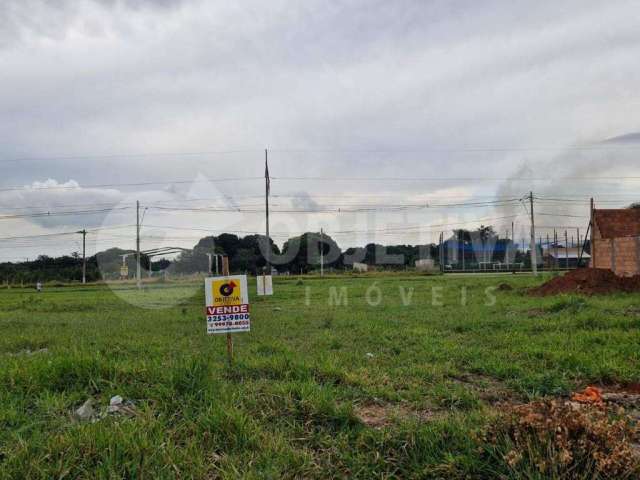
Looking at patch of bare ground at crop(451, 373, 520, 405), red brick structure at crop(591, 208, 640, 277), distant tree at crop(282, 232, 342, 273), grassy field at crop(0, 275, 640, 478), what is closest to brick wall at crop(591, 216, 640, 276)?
red brick structure at crop(591, 208, 640, 277)

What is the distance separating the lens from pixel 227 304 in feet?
15.9

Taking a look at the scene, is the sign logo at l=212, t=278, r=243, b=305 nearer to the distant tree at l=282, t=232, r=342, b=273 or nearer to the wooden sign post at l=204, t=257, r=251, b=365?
the wooden sign post at l=204, t=257, r=251, b=365

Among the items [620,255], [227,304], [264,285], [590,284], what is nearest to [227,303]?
[227,304]

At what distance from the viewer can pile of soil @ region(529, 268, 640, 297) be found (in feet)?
42.9

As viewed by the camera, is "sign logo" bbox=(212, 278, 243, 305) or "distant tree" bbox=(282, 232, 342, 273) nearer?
"sign logo" bbox=(212, 278, 243, 305)

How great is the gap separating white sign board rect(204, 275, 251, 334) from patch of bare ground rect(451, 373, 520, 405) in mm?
2302

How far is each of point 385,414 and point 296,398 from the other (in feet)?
2.41

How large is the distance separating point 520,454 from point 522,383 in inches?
82.3

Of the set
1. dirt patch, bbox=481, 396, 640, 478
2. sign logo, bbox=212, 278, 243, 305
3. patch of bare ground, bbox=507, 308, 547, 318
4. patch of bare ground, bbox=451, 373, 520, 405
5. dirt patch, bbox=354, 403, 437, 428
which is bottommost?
patch of bare ground, bbox=507, 308, 547, 318

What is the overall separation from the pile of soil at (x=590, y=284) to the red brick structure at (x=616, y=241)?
3493 millimetres

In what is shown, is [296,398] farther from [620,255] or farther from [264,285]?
[620,255]

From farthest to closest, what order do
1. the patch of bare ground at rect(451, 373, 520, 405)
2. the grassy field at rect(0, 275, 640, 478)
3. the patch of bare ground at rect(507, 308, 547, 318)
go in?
the patch of bare ground at rect(507, 308, 547, 318) < the patch of bare ground at rect(451, 373, 520, 405) < the grassy field at rect(0, 275, 640, 478)

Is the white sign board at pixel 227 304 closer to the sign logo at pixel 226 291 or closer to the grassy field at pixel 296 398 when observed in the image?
the sign logo at pixel 226 291

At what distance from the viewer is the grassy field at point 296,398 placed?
274 cm
